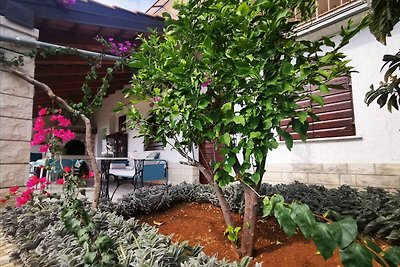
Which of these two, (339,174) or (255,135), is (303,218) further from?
(339,174)

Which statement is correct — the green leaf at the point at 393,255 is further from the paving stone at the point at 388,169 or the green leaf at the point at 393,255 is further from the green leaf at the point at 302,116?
the paving stone at the point at 388,169

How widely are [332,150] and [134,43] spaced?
4.10m

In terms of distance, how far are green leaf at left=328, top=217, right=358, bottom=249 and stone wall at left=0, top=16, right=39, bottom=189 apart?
378cm

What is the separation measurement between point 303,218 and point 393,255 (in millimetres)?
179

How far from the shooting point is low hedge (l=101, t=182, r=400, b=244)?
2.16 m

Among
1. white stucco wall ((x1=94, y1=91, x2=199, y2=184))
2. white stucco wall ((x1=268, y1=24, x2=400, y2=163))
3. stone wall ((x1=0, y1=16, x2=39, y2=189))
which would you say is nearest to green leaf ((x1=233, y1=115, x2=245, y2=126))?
white stucco wall ((x1=94, y1=91, x2=199, y2=184))

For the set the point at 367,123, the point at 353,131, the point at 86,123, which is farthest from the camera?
the point at 353,131

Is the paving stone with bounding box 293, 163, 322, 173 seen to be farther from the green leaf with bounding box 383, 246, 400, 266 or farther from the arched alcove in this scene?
the arched alcove

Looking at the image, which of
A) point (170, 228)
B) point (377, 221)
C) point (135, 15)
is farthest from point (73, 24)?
point (377, 221)

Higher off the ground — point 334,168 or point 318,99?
point 318,99

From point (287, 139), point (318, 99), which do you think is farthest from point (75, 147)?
point (318, 99)

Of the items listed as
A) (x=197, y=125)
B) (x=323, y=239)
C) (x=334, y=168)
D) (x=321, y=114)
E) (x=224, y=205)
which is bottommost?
→ (x=224, y=205)

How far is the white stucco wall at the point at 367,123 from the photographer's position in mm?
3270

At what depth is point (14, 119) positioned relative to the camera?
326cm
